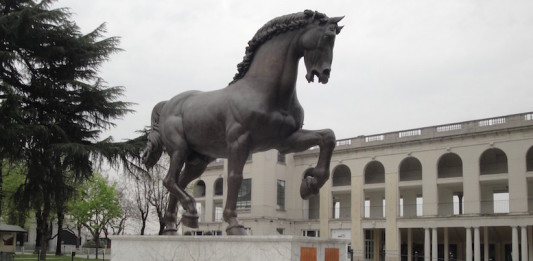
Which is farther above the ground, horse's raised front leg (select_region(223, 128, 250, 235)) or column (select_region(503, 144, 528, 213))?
column (select_region(503, 144, 528, 213))

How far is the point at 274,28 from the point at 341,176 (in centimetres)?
5207

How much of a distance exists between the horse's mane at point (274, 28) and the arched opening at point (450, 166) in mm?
44177

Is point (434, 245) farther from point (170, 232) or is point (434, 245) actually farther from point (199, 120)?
point (199, 120)

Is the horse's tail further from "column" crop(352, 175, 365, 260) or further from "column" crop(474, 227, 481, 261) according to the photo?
"column" crop(352, 175, 365, 260)

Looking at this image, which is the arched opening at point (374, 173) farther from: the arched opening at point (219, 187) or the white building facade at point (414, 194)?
the arched opening at point (219, 187)

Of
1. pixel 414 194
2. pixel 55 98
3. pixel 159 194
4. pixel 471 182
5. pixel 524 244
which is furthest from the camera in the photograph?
pixel 414 194

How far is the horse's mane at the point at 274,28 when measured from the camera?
305 inches

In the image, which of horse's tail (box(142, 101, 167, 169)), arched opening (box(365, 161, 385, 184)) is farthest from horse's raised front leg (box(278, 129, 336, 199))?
arched opening (box(365, 161, 385, 184))

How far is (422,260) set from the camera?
51750 mm

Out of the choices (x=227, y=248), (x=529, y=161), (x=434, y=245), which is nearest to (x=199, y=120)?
(x=227, y=248)

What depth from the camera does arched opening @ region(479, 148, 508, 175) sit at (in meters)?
47.9

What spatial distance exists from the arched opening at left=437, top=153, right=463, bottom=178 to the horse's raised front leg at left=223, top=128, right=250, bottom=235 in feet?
146

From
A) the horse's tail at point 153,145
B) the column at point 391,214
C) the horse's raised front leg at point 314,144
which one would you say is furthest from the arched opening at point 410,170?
the horse's raised front leg at point 314,144

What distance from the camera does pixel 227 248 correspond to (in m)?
7.28
